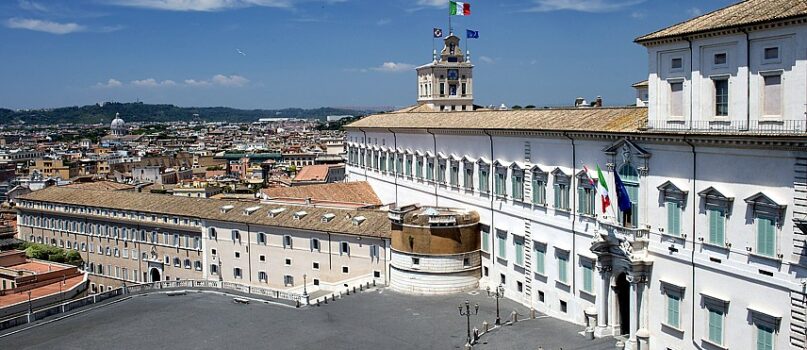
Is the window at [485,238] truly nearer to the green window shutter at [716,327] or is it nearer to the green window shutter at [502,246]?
the green window shutter at [502,246]

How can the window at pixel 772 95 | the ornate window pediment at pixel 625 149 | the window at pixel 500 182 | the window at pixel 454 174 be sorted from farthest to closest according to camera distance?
the window at pixel 454 174 < the window at pixel 500 182 < the ornate window pediment at pixel 625 149 < the window at pixel 772 95

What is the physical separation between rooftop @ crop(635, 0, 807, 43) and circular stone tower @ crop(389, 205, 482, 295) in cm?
1420

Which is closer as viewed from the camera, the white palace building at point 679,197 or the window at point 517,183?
the white palace building at point 679,197

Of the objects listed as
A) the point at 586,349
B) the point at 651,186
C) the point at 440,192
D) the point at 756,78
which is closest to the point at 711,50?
the point at 756,78

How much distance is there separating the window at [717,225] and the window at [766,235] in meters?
1.27

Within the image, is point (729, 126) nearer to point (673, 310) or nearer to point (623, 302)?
point (673, 310)

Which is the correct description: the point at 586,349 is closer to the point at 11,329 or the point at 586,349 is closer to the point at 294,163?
the point at 11,329

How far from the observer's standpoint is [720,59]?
24.6 m

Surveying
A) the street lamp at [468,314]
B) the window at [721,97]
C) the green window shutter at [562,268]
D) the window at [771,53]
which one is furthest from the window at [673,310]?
the window at [771,53]

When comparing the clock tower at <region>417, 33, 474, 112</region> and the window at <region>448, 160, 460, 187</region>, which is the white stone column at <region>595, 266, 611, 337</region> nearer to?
the window at <region>448, 160, 460, 187</region>

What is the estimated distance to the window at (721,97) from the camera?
2445 cm

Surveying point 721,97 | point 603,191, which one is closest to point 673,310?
point 603,191

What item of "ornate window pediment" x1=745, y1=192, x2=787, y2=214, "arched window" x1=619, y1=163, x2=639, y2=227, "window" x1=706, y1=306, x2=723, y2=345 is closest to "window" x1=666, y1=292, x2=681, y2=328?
"window" x1=706, y1=306, x2=723, y2=345

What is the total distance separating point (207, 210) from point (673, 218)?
34.9 meters
